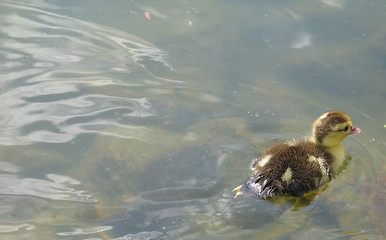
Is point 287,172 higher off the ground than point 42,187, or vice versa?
point 42,187

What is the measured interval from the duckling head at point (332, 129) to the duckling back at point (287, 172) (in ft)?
0.50

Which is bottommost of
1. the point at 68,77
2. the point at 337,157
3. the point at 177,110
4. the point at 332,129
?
the point at 337,157

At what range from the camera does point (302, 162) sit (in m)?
3.26

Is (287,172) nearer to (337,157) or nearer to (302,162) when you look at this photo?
(302,162)

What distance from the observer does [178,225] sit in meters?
2.91

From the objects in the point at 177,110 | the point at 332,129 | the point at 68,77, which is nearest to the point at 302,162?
the point at 332,129

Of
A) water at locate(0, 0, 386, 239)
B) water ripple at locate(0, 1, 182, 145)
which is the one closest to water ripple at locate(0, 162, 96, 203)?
water at locate(0, 0, 386, 239)

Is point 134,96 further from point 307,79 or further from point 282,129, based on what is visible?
point 307,79

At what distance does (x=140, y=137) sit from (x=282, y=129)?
108 cm

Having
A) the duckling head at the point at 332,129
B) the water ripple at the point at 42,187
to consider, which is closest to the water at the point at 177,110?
the water ripple at the point at 42,187

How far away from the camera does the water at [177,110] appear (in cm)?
302

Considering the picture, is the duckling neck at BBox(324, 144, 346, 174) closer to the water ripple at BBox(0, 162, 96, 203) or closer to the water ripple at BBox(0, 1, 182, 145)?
the water ripple at BBox(0, 1, 182, 145)

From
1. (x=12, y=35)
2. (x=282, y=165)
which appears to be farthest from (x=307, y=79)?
(x=12, y=35)

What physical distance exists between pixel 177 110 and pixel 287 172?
1.12 meters
